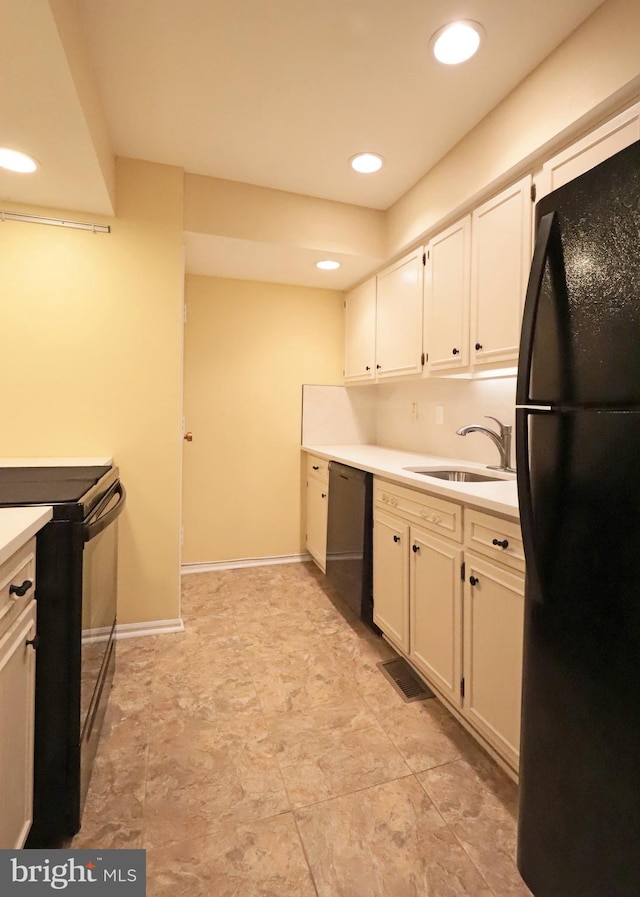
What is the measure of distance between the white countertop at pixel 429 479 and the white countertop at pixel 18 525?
127 centimetres

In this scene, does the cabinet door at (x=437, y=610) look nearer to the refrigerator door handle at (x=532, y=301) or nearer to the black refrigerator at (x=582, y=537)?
the black refrigerator at (x=582, y=537)

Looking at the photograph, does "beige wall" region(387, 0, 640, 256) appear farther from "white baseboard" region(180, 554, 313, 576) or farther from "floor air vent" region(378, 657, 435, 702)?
"white baseboard" region(180, 554, 313, 576)

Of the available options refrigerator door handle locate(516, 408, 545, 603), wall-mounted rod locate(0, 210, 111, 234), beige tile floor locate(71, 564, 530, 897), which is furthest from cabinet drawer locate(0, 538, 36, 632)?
wall-mounted rod locate(0, 210, 111, 234)

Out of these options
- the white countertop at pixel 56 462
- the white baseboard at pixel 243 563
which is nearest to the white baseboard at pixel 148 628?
the white baseboard at pixel 243 563

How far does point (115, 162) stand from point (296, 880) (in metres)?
2.96

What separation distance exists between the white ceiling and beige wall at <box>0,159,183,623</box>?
7.1 inches

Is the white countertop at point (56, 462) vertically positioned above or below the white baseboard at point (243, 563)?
above

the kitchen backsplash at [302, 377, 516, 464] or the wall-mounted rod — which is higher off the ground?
the wall-mounted rod

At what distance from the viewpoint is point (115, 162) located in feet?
7.18

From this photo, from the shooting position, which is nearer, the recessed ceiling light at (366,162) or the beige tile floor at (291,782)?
the beige tile floor at (291,782)

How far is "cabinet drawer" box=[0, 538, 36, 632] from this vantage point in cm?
90

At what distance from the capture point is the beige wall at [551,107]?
1295 millimetres

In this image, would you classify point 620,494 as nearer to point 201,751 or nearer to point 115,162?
point 201,751

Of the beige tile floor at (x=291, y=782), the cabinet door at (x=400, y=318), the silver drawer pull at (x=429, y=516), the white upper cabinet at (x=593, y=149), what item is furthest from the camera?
the cabinet door at (x=400, y=318)
